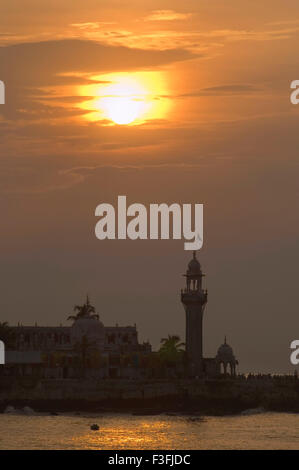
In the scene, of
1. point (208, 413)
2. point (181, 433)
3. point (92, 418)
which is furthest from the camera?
point (208, 413)

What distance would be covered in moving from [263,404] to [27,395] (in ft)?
96.6

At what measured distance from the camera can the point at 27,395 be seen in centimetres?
18688

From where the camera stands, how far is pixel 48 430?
501 ft

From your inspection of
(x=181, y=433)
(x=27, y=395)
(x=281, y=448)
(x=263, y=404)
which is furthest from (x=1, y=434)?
(x=263, y=404)
